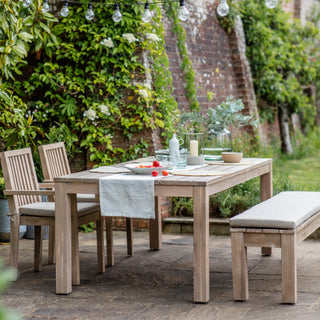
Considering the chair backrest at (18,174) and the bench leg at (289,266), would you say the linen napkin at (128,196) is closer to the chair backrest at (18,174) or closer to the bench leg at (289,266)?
the bench leg at (289,266)

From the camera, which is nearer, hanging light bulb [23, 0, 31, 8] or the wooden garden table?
the wooden garden table

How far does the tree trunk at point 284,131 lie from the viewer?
32.8ft

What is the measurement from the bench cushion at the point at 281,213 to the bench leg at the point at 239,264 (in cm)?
8

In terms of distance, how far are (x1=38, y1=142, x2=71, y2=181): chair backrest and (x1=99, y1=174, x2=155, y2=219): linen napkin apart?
108 cm

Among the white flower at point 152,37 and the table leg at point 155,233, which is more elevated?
the white flower at point 152,37

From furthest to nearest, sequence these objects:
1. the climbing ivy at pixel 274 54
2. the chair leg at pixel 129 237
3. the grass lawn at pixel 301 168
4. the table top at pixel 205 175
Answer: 1. the climbing ivy at pixel 274 54
2. the grass lawn at pixel 301 168
3. the chair leg at pixel 129 237
4. the table top at pixel 205 175

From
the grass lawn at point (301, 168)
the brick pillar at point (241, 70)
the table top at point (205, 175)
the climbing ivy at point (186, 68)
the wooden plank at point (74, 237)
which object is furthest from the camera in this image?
the brick pillar at point (241, 70)

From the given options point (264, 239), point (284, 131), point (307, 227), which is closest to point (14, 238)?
point (264, 239)

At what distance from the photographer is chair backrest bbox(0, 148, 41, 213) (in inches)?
162

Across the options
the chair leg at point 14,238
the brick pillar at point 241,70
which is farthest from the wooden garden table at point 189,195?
the brick pillar at point 241,70

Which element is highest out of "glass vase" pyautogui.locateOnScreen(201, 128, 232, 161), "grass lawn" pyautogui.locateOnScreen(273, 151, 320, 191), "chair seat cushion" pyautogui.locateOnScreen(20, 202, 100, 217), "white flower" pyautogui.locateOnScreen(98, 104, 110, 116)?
"white flower" pyautogui.locateOnScreen(98, 104, 110, 116)

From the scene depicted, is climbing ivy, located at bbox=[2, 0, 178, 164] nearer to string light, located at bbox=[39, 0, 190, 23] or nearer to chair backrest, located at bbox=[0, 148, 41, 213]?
string light, located at bbox=[39, 0, 190, 23]

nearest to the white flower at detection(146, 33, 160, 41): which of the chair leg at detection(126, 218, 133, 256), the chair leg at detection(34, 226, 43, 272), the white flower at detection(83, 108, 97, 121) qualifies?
the white flower at detection(83, 108, 97, 121)

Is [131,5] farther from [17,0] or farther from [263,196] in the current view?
[263,196]
